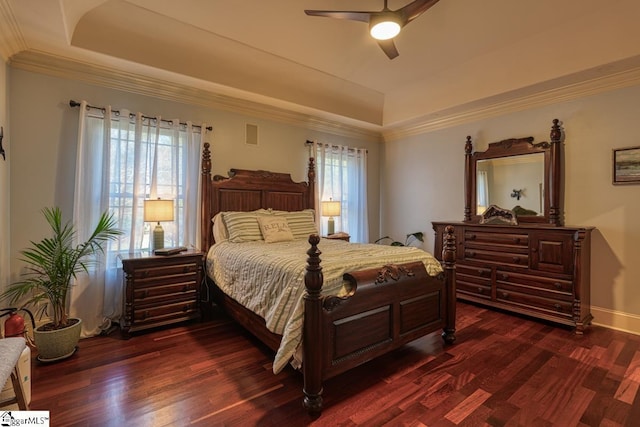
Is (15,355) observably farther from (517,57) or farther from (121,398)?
(517,57)

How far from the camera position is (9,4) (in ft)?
6.90

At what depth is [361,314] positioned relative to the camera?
2.09m

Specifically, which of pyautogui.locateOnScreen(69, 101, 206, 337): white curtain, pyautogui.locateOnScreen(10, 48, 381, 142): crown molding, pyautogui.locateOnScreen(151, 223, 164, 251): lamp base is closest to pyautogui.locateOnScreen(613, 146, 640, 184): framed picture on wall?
pyautogui.locateOnScreen(10, 48, 381, 142): crown molding

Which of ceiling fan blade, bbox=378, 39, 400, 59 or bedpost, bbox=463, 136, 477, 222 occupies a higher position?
Answer: ceiling fan blade, bbox=378, 39, 400, 59

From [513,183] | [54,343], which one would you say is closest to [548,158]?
[513,183]

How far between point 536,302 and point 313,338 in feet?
9.24

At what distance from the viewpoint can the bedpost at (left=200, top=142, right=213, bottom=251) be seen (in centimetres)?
365

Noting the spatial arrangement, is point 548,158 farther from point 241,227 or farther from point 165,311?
point 165,311

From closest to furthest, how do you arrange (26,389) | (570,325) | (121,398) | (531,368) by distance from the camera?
(26,389) < (121,398) < (531,368) < (570,325)

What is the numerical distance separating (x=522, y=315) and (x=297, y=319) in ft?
9.73

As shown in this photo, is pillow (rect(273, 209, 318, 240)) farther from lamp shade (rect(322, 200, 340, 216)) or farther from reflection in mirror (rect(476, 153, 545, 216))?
reflection in mirror (rect(476, 153, 545, 216))

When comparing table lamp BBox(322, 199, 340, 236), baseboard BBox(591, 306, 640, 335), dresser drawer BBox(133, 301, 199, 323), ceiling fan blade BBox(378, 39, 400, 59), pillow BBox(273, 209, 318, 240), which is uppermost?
ceiling fan blade BBox(378, 39, 400, 59)

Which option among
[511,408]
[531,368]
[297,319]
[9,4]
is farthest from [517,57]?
[9,4]

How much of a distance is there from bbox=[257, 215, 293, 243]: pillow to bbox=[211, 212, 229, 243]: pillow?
16.5 inches
